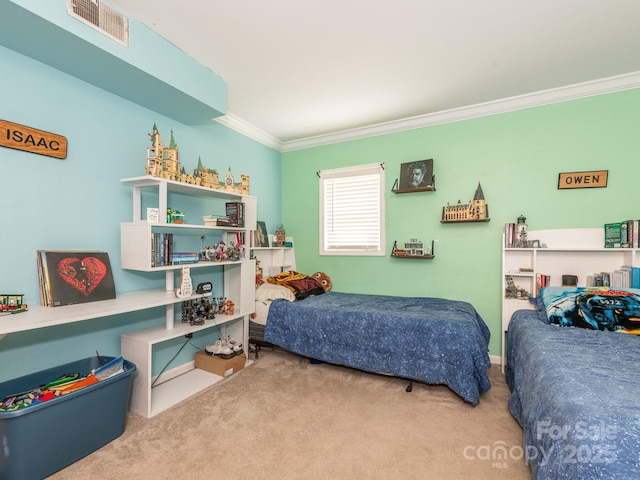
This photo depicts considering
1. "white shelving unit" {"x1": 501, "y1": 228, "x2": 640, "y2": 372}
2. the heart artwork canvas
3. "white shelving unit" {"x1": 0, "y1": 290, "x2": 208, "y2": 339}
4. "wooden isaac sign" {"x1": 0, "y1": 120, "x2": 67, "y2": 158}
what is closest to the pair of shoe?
"white shelving unit" {"x1": 0, "y1": 290, "x2": 208, "y2": 339}

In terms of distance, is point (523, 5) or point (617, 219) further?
point (617, 219)

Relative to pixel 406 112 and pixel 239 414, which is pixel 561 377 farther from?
pixel 406 112

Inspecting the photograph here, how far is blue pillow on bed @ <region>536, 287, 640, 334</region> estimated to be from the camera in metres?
2.04

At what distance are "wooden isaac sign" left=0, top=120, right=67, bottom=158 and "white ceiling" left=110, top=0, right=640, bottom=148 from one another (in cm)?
93

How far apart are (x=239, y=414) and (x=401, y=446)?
1.11m

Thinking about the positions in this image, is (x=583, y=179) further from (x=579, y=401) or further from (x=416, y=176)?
(x=579, y=401)

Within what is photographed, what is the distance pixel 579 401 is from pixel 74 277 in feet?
9.23

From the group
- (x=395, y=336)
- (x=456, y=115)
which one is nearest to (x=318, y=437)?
(x=395, y=336)

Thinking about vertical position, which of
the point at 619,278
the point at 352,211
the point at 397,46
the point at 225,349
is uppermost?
the point at 397,46

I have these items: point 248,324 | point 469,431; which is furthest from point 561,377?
point 248,324

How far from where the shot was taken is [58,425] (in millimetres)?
1538

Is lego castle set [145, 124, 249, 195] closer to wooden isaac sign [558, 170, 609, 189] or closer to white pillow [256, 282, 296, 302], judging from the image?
white pillow [256, 282, 296, 302]

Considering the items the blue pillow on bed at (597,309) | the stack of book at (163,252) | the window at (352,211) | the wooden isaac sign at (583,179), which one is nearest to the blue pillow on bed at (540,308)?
the blue pillow on bed at (597,309)

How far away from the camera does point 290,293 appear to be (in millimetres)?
3088
